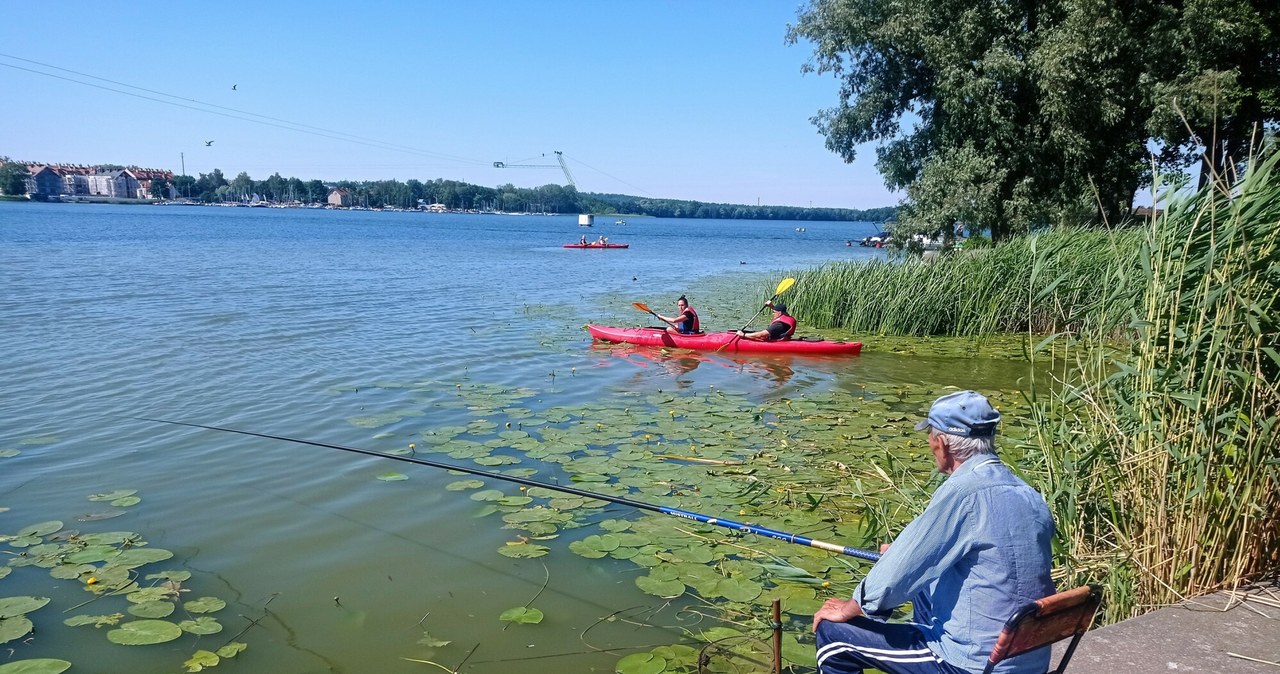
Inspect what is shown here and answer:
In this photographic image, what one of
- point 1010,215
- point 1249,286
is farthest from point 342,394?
point 1010,215

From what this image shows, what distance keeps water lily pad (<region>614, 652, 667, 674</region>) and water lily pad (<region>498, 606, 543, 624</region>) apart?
71 centimetres

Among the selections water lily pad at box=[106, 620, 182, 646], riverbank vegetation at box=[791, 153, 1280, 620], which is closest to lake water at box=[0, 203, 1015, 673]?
water lily pad at box=[106, 620, 182, 646]

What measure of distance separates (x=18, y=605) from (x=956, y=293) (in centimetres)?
1520

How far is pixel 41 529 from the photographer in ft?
20.9

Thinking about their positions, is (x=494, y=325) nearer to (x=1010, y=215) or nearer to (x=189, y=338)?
(x=189, y=338)

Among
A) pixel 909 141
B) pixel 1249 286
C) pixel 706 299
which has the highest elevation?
pixel 909 141

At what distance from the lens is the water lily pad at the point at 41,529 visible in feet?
20.7

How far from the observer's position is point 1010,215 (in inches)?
734

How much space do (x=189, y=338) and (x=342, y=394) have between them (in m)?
6.04

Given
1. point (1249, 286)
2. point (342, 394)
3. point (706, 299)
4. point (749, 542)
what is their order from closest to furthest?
point (1249, 286)
point (749, 542)
point (342, 394)
point (706, 299)

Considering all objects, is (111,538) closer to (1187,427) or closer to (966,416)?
(966,416)

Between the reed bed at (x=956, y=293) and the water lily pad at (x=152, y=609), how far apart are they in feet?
44.0

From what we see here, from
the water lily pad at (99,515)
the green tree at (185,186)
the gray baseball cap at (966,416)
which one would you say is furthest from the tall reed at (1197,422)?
the green tree at (185,186)

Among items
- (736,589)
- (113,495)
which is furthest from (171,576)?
(736,589)
